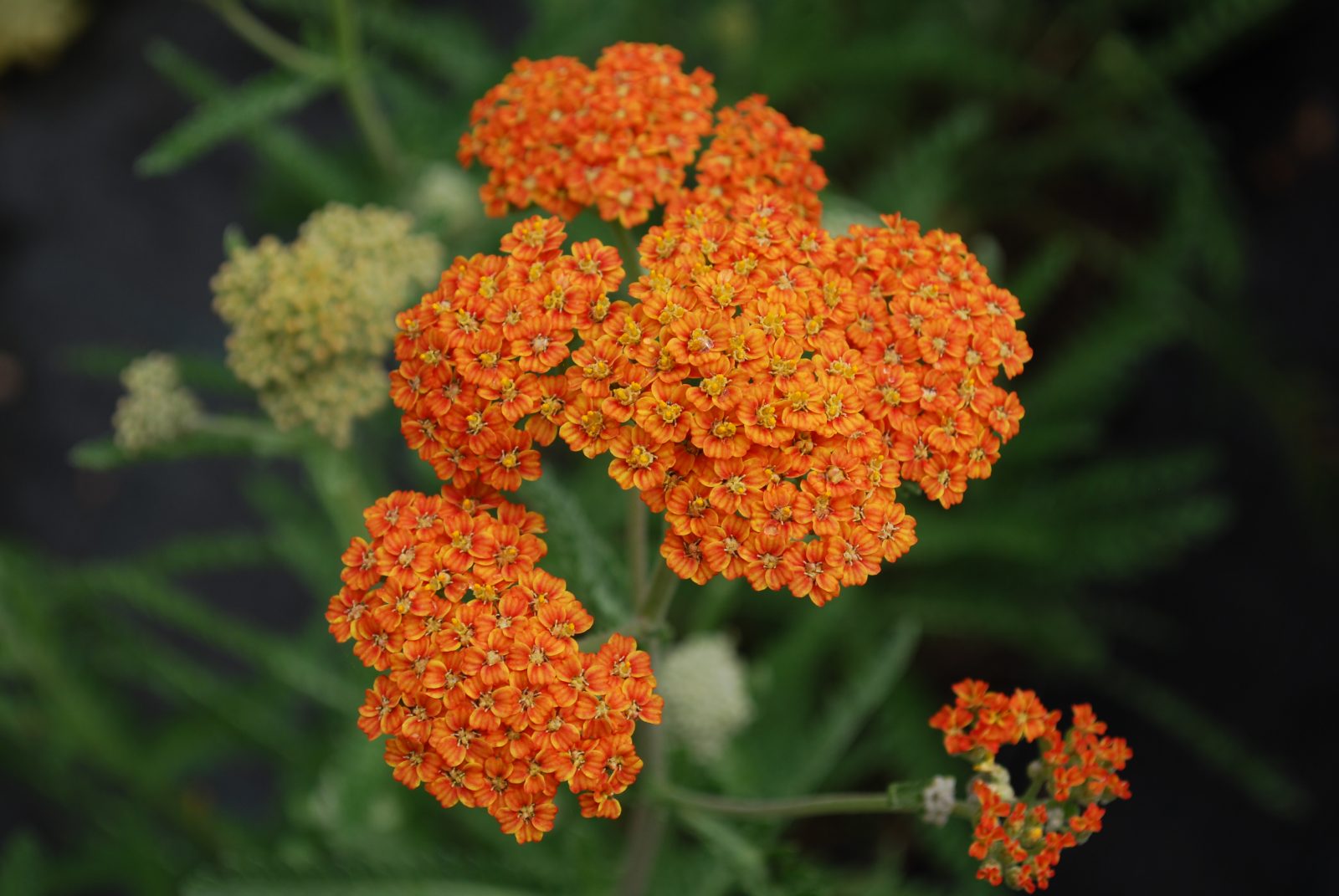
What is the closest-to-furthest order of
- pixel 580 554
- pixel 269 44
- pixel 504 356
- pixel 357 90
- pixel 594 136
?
pixel 504 356 < pixel 594 136 < pixel 580 554 < pixel 269 44 < pixel 357 90

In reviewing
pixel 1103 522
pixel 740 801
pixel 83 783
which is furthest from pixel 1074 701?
pixel 83 783

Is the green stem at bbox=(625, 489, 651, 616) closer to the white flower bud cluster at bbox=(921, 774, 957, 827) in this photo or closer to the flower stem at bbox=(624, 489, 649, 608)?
the flower stem at bbox=(624, 489, 649, 608)

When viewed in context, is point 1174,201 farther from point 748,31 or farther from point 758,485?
point 758,485

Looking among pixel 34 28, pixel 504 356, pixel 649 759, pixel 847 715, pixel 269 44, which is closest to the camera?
pixel 504 356

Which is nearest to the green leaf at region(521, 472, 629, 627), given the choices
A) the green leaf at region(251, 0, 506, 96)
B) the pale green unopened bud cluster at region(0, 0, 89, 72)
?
the green leaf at region(251, 0, 506, 96)

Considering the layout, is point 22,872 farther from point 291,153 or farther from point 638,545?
point 291,153

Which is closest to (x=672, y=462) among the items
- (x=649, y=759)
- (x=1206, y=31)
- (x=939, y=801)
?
(x=939, y=801)
